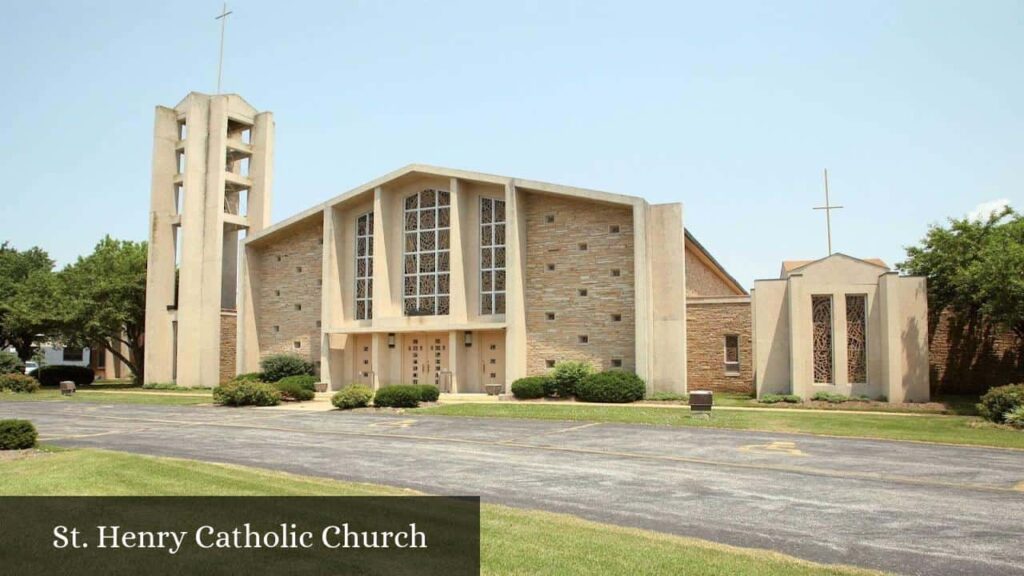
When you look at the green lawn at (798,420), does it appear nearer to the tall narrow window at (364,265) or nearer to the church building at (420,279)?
the church building at (420,279)

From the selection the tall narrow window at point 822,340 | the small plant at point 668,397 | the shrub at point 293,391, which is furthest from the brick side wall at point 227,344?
the tall narrow window at point 822,340

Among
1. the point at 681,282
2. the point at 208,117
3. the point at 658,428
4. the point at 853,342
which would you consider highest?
the point at 208,117

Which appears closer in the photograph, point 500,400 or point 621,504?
point 621,504

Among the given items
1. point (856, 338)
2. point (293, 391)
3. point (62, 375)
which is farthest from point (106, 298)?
point (856, 338)

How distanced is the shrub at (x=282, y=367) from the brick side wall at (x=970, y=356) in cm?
2820

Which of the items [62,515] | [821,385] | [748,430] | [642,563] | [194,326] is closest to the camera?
[642,563]

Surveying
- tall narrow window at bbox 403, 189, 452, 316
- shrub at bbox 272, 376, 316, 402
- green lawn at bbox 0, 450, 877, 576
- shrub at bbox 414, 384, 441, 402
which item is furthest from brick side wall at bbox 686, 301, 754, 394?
green lawn at bbox 0, 450, 877, 576

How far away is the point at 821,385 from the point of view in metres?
28.2

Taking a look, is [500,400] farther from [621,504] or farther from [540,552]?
[540,552]

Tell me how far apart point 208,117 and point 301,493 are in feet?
124

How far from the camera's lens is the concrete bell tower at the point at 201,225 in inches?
1646

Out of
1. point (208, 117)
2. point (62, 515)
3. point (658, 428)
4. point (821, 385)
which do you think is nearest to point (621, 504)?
point (62, 515)

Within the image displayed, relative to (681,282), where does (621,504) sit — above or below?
below

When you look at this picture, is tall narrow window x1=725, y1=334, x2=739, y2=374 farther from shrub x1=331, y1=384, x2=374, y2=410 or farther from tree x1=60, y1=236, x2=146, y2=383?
tree x1=60, y1=236, x2=146, y2=383
